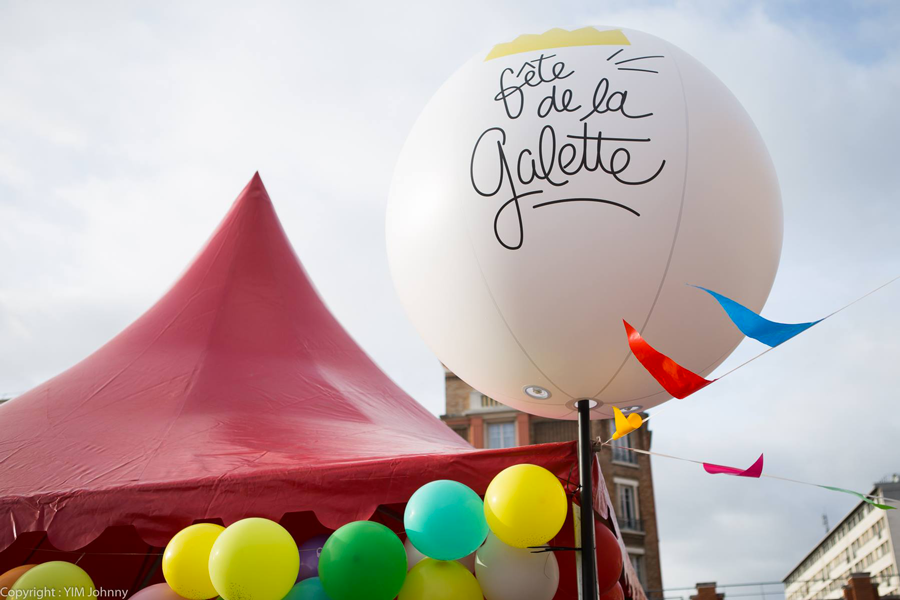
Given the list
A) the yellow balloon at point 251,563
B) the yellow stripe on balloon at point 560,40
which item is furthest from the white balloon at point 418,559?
the yellow stripe on balloon at point 560,40

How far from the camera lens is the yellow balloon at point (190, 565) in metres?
2.98

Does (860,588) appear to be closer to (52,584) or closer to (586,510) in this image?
(586,510)

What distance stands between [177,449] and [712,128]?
10.3 feet

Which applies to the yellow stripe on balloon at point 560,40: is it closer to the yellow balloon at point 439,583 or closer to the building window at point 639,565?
the yellow balloon at point 439,583

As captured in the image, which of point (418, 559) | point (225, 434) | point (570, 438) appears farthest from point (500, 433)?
point (418, 559)

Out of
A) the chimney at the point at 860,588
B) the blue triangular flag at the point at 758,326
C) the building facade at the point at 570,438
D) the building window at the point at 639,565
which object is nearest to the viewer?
the blue triangular flag at the point at 758,326

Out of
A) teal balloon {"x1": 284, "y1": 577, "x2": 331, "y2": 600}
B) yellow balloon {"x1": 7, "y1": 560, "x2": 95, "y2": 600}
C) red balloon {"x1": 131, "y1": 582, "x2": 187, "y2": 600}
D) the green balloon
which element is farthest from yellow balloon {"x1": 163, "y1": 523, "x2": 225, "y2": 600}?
the green balloon

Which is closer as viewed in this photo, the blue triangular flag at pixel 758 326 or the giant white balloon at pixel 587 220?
the blue triangular flag at pixel 758 326

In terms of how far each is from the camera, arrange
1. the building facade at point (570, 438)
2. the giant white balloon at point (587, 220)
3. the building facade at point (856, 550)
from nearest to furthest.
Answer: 1. the giant white balloon at point (587, 220)
2. the building facade at point (570, 438)
3. the building facade at point (856, 550)

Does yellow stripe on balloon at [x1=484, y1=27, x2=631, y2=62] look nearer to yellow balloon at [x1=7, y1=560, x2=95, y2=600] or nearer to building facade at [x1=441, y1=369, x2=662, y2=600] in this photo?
yellow balloon at [x1=7, y1=560, x2=95, y2=600]

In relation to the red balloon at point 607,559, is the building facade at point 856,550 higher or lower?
higher

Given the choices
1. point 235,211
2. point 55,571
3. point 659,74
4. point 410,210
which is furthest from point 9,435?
point 659,74

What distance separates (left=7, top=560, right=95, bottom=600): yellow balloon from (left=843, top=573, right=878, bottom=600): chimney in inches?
809

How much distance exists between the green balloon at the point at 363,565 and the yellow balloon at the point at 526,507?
0.42 m
